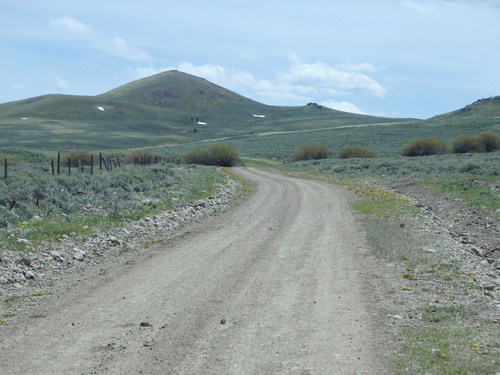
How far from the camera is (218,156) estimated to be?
229 ft

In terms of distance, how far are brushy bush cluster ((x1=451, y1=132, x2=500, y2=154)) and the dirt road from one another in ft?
200

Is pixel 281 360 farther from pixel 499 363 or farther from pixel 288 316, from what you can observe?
pixel 499 363

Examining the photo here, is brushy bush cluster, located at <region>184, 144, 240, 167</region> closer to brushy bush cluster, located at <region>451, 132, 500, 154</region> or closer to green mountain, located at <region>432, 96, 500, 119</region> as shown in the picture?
brushy bush cluster, located at <region>451, 132, 500, 154</region>

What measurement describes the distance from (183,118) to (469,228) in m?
171

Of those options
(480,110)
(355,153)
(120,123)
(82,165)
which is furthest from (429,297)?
(120,123)

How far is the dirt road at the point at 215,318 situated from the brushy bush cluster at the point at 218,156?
55.7 meters

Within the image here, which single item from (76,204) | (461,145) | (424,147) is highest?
(461,145)

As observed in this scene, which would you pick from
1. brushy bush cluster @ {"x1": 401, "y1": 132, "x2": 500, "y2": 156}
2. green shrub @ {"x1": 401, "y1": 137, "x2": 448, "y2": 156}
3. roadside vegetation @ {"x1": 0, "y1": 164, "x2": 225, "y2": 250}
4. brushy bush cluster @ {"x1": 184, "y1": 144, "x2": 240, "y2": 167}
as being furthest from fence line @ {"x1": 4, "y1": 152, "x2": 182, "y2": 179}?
brushy bush cluster @ {"x1": 401, "y1": 132, "x2": 500, "y2": 156}

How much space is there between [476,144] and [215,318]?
223ft

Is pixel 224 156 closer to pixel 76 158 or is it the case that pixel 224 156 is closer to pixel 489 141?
pixel 76 158

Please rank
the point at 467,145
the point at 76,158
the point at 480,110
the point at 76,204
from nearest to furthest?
the point at 76,204 < the point at 76,158 < the point at 467,145 < the point at 480,110

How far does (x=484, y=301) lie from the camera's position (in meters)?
9.15

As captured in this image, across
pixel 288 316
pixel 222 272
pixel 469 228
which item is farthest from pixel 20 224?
pixel 469 228

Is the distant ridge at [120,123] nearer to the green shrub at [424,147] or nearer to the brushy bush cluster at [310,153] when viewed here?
the brushy bush cluster at [310,153]
